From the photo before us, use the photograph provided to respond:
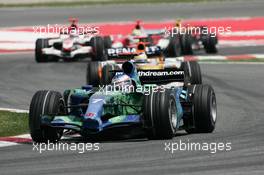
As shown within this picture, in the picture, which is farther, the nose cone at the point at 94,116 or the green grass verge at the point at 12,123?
the green grass verge at the point at 12,123

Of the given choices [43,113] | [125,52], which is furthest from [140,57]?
[125,52]

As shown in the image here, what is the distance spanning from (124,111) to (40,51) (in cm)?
1473

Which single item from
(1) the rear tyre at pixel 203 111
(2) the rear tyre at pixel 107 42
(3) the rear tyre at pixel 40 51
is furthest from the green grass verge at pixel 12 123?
(2) the rear tyre at pixel 107 42

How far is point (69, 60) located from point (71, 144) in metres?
16.2

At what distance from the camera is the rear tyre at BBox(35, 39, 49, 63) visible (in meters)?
28.5

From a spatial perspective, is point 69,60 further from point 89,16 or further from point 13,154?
point 13,154

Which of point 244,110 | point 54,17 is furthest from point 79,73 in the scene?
point 54,17

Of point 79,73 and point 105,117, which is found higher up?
point 105,117

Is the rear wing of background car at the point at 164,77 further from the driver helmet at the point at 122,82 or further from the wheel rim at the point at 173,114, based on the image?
the wheel rim at the point at 173,114

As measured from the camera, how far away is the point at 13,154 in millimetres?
12680

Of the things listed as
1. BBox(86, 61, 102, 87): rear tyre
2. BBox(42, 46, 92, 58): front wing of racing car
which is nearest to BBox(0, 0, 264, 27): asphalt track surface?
BBox(42, 46, 92, 58): front wing of racing car

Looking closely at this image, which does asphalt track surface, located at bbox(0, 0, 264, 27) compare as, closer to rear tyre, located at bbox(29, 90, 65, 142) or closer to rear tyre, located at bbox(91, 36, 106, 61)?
rear tyre, located at bbox(91, 36, 106, 61)

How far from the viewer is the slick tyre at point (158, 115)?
13.3 m

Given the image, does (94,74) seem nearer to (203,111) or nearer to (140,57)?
(140,57)
